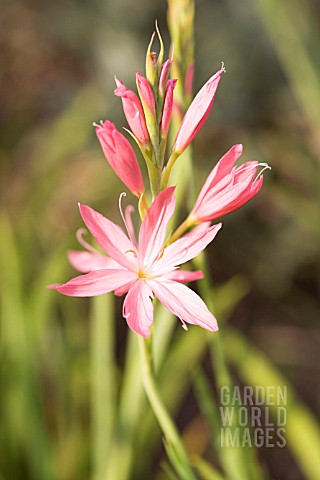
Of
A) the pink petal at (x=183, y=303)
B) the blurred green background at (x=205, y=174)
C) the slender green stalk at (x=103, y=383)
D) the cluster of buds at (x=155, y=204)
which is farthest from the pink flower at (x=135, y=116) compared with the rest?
the blurred green background at (x=205, y=174)

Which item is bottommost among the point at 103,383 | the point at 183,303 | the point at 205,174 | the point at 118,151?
the point at 103,383

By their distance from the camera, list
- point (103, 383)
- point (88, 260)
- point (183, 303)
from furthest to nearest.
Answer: point (103, 383)
point (88, 260)
point (183, 303)

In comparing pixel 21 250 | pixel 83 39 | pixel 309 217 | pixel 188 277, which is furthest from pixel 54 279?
pixel 83 39

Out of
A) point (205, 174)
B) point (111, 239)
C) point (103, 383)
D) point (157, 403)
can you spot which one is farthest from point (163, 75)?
point (205, 174)

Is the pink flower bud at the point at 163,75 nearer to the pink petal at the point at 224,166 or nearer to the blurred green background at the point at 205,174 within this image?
the pink petal at the point at 224,166

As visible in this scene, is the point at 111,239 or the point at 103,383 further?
the point at 103,383

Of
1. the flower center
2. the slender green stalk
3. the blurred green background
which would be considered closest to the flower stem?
the flower center

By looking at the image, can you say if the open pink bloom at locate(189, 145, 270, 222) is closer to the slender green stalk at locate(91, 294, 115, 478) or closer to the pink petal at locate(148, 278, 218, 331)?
the pink petal at locate(148, 278, 218, 331)

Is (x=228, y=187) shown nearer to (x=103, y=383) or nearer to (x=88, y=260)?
(x=88, y=260)
